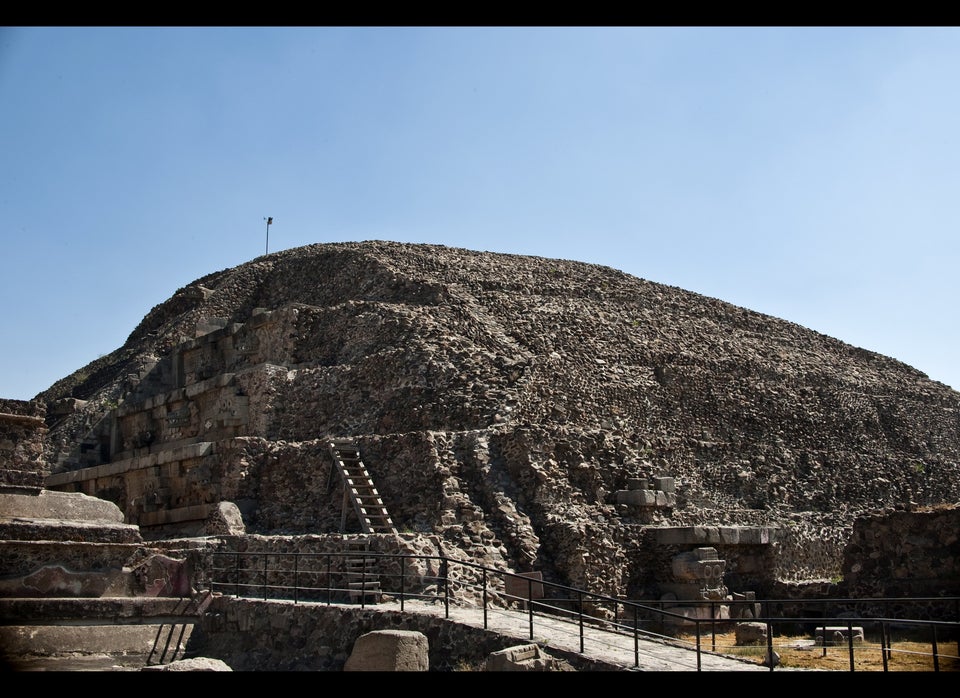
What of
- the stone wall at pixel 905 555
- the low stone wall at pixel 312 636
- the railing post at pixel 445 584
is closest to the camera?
the low stone wall at pixel 312 636

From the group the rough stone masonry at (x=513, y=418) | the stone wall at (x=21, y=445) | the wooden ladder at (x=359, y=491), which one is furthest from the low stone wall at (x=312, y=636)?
the wooden ladder at (x=359, y=491)

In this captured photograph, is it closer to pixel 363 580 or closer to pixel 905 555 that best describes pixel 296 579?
pixel 363 580

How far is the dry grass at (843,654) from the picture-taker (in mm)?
13602

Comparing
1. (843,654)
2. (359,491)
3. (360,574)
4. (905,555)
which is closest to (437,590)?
(360,574)

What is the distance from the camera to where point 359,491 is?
20188mm

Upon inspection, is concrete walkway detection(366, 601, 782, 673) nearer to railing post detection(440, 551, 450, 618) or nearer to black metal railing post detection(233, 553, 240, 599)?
railing post detection(440, 551, 450, 618)

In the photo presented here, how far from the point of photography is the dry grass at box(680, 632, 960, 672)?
13.6 m

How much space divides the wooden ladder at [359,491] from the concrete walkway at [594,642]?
4.02m

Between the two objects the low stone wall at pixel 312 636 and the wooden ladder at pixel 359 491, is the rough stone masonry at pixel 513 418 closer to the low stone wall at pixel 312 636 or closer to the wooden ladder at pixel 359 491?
the wooden ladder at pixel 359 491

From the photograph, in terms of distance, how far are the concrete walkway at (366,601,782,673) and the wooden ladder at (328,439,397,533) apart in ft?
13.2

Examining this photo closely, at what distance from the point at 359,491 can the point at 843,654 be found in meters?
9.37

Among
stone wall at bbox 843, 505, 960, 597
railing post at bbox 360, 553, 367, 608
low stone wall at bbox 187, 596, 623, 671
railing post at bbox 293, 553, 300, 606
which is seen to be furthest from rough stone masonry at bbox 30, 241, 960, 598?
low stone wall at bbox 187, 596, 623, 671

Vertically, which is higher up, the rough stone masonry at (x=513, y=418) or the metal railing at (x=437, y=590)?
the rough stone masonry at (x=513, y=418)
